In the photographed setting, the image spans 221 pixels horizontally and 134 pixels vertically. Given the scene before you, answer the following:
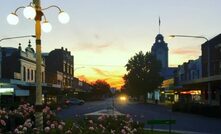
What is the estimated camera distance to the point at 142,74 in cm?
13000

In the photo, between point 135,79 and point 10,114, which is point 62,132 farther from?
point 135,79

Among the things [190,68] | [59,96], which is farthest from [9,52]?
[190,68]

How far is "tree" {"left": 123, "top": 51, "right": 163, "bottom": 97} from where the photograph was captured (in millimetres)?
128250

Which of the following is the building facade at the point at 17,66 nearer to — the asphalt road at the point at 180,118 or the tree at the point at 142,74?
the asphalt road at the point at 180,118

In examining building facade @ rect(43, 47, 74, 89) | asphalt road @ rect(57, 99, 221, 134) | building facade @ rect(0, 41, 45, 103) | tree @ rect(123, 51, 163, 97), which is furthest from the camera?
tree @ rect(123, 51, 163, 97)

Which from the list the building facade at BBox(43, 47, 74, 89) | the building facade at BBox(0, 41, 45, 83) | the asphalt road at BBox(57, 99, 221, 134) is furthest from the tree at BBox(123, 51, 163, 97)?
the asphalt road at BBox(57, 99, 221, 134)

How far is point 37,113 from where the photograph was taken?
42.2ft

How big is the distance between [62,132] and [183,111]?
46.5m

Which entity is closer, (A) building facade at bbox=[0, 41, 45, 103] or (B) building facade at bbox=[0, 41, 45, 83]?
(A) building facade at bbox=[0, 41, 45, 103]

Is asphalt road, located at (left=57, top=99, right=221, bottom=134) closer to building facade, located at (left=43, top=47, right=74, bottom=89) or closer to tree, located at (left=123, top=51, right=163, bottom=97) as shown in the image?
building facade, located at (left=43, top=47, right=74, bottom=89)

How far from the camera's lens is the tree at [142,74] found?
128 m

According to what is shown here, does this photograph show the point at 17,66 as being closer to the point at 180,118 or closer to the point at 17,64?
the point at 17,64

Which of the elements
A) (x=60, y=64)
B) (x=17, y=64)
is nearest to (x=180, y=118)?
(x=17, y=64)

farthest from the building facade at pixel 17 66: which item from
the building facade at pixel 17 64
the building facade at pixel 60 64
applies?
the building facade at pixel 60 64
